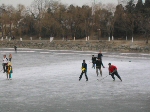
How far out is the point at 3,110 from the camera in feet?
39.6

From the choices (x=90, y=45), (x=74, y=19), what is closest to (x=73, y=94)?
(x=90, y=45)

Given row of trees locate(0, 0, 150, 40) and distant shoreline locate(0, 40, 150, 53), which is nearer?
distant shoreline locate(0, 40, 150, 53)

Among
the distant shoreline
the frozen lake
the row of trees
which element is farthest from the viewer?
the row of trees

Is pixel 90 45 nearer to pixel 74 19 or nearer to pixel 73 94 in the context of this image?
pixel 74 19

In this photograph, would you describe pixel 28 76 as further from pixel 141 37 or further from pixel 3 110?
pixel 141 37

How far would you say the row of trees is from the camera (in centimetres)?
6794

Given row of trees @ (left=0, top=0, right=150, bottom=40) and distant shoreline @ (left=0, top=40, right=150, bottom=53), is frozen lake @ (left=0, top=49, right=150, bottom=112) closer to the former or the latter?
distant shoreline @ (left=0, top=40, right=150, bottom=53)


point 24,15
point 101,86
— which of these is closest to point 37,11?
point 24,15

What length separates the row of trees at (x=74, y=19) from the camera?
223 feet

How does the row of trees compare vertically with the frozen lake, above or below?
above

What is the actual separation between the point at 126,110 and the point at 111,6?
63.2 m

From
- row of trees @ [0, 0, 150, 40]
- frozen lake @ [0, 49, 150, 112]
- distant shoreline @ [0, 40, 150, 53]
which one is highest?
row of trees @ [0, 0, 150, 40]

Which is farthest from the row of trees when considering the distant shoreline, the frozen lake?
the frozen lake

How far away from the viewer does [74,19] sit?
73125mm
